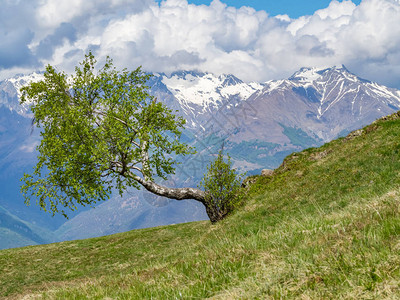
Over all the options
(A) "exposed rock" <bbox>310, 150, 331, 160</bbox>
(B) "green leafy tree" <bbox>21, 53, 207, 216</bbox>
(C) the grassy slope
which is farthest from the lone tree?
(C) the grassy slope

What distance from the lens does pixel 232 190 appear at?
112 ft

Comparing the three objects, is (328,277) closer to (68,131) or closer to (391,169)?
(391,169)

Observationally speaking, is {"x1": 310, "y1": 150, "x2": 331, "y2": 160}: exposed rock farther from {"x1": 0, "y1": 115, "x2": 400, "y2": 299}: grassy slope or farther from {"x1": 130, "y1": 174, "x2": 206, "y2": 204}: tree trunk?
{"x1": 0, "y1": 115, "x2": 400, "y2": 299}: grassy slope

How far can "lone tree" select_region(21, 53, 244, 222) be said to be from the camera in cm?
2952

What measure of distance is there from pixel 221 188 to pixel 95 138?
531 inches

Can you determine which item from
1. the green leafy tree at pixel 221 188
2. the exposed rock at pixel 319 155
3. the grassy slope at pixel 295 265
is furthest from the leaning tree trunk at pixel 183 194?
the grassy slope at pixel 295 265

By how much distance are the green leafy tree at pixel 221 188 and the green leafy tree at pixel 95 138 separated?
119 centimetres

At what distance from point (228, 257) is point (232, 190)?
1050 inches

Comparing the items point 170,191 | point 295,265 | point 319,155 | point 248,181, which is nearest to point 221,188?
point 170,191

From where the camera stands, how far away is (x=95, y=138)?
30.5 meters

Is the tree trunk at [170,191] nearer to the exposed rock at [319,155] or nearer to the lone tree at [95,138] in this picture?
the lone tree at [95,138]

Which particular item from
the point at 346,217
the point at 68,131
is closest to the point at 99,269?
the point at 68,131

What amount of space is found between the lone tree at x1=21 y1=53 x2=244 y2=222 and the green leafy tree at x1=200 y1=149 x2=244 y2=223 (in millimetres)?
888

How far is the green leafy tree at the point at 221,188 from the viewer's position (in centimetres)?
3409
